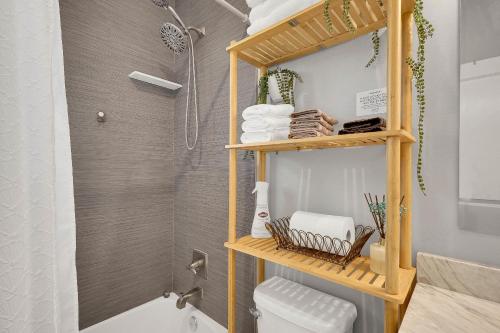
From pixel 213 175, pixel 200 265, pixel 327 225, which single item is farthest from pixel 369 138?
pixel 200 265

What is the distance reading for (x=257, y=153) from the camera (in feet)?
4.06

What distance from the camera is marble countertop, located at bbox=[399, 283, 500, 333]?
1.82 feet

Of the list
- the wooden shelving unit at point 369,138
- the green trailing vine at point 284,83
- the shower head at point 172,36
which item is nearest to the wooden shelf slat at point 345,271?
the wooden shelving unit at point 369,138

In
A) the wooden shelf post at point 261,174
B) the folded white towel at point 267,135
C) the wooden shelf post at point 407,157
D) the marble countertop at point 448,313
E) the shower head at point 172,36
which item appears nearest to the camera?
the marble countertop at point 448,313

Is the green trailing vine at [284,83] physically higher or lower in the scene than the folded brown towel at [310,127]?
higher

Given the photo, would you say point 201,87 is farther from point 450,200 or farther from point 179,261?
point 450,200

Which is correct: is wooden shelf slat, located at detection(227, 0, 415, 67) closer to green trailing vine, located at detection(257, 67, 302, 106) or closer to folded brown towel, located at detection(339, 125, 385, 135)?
green trailing vine, located at detection(257, 67, 302, 106)

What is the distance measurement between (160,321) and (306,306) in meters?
1.29

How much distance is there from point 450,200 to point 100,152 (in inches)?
70.1

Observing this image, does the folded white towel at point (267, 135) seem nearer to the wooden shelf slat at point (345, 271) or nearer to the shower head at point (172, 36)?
the wooden shelf slat at point (345, 271)

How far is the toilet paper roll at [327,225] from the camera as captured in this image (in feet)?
2.64

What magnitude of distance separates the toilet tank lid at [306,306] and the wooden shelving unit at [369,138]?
152mm

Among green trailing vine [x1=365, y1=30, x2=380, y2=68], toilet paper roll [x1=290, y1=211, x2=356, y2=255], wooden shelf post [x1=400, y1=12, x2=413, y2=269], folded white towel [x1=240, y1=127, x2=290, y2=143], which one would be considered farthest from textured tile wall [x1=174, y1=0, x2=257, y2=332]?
wooden shelf post [x1=400, y1=12, x2=413, y2=269]

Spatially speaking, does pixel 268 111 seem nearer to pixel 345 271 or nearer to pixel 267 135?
pixel 267 135
